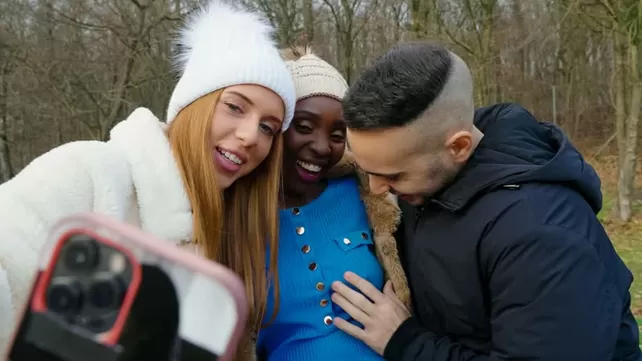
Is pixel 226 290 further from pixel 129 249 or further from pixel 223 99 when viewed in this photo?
pixel 223 99

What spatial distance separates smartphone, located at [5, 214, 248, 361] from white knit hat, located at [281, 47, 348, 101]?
1732 millimetres

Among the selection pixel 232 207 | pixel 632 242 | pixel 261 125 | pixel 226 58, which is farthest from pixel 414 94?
pixel 632 242

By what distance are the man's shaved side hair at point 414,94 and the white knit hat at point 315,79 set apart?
18.4 inches

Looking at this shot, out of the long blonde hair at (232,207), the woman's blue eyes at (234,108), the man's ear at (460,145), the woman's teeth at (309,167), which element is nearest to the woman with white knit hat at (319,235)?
the woman's teeth at (309,167)

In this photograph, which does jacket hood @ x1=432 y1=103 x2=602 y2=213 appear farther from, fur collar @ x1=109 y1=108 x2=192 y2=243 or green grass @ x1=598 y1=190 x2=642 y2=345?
green grass @ x1=598 y1=190 x2=642 y2=345

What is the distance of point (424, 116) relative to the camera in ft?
6.13

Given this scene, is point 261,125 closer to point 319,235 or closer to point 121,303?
point 319,235

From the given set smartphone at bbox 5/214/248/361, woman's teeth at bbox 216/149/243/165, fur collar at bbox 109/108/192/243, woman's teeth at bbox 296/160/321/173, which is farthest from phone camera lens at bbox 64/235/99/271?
woman's teeth at bbox 296/160/321/173

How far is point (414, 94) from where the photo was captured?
1867 mm

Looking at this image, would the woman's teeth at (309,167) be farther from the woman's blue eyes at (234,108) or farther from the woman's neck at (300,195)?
the woman's blue eyes at (234,108)

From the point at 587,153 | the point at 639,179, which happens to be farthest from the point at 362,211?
the point at 587,153

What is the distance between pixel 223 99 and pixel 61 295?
150 cm

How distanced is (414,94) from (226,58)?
77 cm

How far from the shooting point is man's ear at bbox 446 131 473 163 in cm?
191
